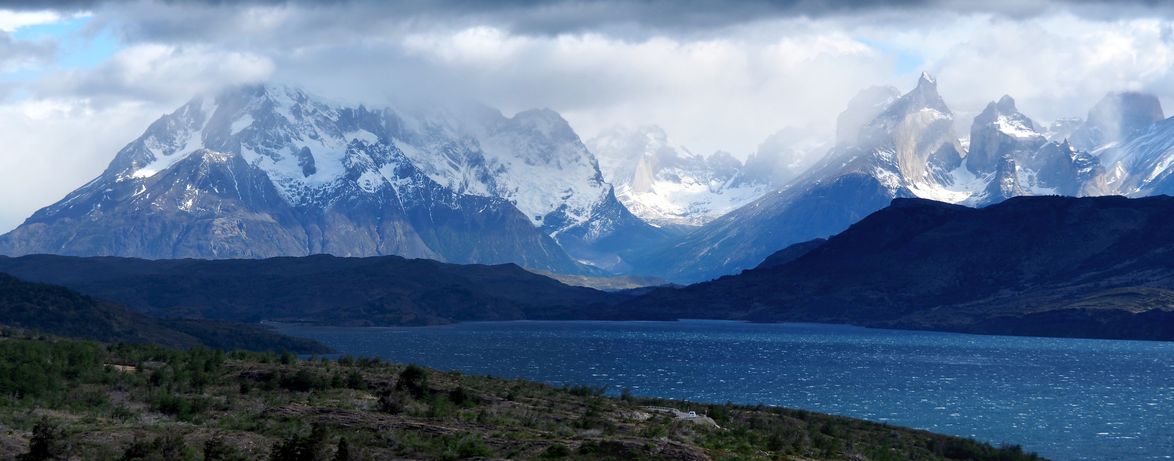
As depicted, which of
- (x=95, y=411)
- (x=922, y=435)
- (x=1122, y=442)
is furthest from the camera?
(x=1122, y=442)

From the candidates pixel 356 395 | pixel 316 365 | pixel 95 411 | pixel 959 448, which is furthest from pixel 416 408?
pixel 959 448

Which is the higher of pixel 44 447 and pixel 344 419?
A: pixel 344 419

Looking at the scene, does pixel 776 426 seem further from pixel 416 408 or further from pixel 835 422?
pixel 416 408

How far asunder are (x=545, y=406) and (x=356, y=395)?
11885 millimetres

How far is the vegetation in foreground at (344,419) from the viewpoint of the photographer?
63469 mm

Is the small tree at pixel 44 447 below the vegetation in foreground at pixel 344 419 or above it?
below

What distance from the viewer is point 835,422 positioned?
378ft

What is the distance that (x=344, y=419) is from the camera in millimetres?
73875

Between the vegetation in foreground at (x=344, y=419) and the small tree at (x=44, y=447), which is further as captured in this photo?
the vegetation in foreground at (x=344, y=419)

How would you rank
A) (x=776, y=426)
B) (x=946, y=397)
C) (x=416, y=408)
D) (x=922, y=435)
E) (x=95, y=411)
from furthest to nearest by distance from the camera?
(x=946, y=397), (x=922, y=435), (x=776, y=426), (x=416, y=408), (x=95, y=411)

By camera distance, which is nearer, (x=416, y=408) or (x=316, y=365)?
(x=416, y=408)

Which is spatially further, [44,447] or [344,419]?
[344,419]

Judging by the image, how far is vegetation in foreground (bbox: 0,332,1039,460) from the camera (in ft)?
208

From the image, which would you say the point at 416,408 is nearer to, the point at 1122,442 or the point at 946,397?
the point at 1122,442
